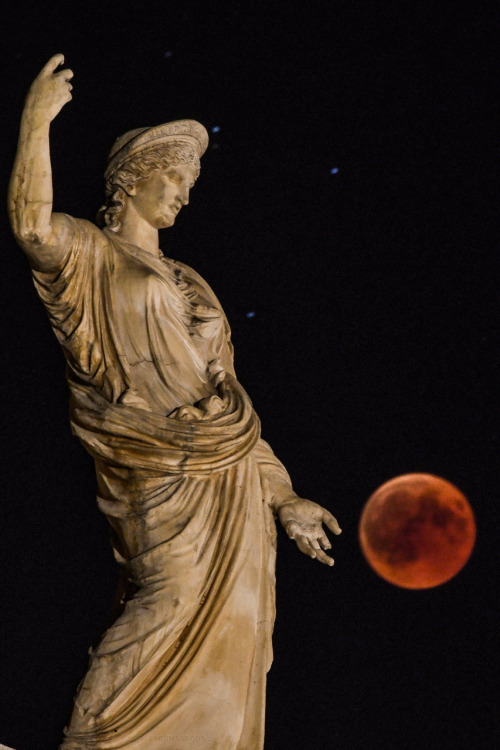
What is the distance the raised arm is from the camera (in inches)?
171

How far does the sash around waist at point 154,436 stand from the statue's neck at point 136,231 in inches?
22.7

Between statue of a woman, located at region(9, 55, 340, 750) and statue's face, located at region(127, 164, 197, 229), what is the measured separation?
0.06m

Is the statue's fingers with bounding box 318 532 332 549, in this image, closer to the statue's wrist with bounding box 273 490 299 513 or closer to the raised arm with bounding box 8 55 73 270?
the statue's wrist with bounding box 273 490 299 513

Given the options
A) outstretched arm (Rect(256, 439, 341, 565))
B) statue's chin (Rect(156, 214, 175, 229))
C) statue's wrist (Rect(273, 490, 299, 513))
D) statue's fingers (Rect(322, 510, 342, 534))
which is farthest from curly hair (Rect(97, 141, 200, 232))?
statue's fingers (Rect(322, 510, 342, 534))

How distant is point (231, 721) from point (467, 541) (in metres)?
2.12

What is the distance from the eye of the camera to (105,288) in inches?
183

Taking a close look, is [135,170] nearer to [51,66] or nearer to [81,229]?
[81,229]

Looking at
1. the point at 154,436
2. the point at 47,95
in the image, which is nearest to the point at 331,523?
the point at 154,436

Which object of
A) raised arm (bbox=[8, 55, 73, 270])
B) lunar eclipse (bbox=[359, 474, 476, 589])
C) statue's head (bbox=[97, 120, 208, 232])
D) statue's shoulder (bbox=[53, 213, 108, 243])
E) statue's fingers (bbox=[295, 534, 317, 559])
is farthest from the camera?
lunar eclipse (bbox=[359, 474, 476, 589])

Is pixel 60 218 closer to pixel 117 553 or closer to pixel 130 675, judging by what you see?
pixel 117 553

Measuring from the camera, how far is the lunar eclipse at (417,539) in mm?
6336

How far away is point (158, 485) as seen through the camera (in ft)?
14.7

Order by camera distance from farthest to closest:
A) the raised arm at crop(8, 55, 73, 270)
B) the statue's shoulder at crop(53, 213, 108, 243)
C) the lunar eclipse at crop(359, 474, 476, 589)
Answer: the lunar eclipse at crop(359, 474, 476, 589) → the statue's shoulder at crop(53, 213, 108, 243) → the raised arm at crop(8, 55, 73, 270)

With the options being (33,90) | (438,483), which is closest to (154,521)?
(33,90)
